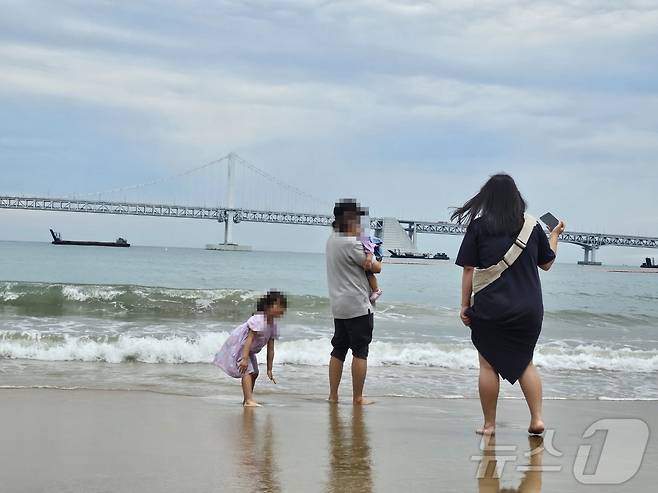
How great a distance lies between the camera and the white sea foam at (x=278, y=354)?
28.5 ft

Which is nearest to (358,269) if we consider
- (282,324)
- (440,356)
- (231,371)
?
(231,371)

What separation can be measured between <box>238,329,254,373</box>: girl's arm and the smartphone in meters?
1.99

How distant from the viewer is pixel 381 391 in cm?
673

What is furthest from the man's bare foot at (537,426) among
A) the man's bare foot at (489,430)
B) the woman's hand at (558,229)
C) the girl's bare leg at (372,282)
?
the girl's bare leg at (372,282)

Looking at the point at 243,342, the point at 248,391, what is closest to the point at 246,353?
the point at 243,342

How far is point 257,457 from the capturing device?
3816 millimetres

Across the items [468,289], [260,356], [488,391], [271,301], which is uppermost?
[468,289]

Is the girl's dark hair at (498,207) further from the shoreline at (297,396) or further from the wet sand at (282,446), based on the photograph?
the shoreline at (297,396)

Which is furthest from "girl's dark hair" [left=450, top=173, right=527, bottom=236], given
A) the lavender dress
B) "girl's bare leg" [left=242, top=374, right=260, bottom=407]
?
"girl's bare leg" [left=242, top=374, right=260, bottom=407]

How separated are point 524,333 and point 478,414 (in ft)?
4.23

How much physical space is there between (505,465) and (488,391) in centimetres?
70

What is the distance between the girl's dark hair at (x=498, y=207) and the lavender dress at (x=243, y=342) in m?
1.66

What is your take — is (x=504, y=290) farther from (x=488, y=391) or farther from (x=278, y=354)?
(x=278, y=354)

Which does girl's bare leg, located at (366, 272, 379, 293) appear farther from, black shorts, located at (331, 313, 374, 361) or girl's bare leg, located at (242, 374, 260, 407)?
girl's bare leg, located at (242, 374, 260, 407)
